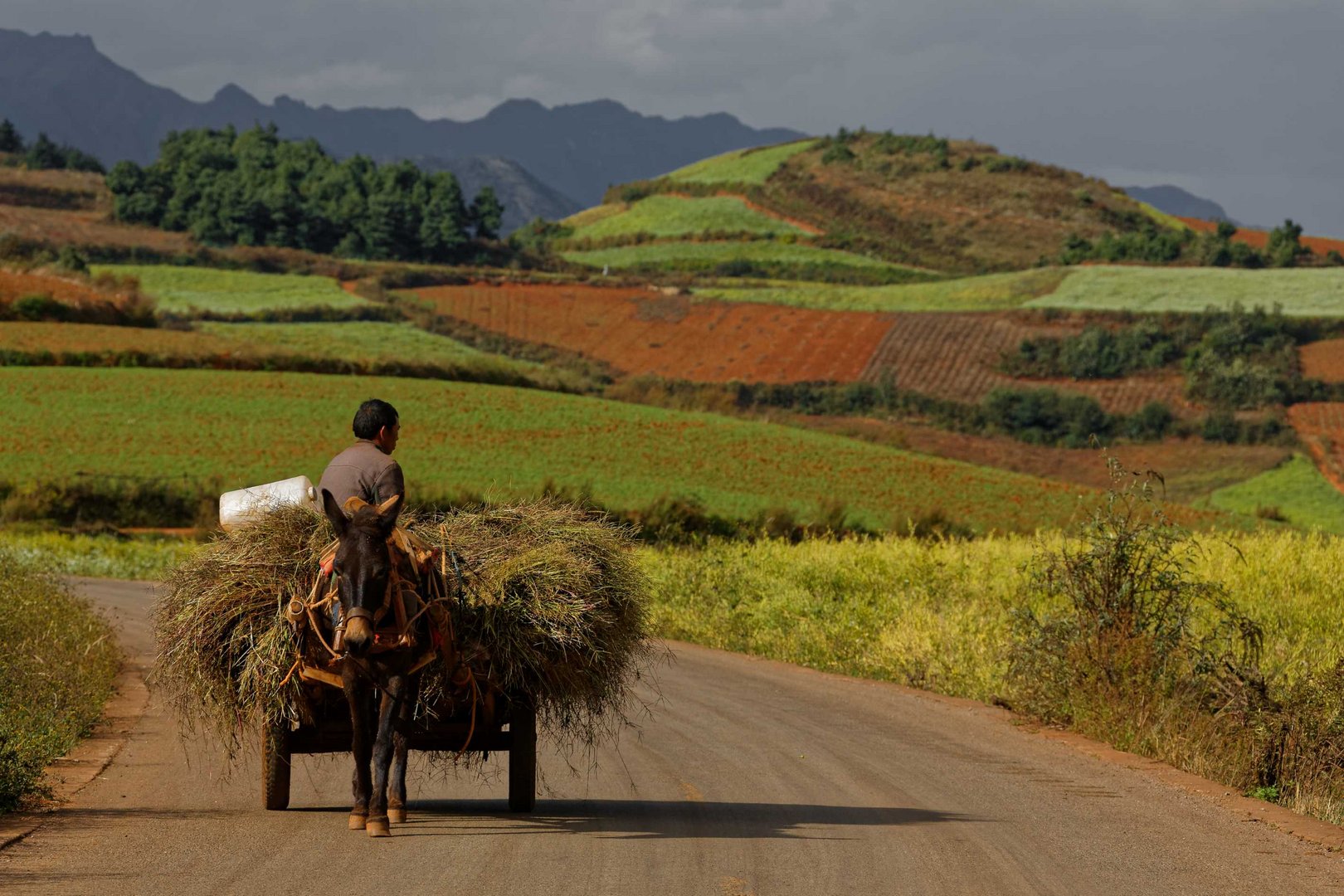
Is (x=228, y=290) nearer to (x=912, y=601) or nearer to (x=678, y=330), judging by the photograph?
(x=678, y=330)

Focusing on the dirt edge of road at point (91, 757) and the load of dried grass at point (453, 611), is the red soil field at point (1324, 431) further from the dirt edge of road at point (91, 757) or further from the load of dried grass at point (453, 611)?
the load of dried grass at point (453, 611)

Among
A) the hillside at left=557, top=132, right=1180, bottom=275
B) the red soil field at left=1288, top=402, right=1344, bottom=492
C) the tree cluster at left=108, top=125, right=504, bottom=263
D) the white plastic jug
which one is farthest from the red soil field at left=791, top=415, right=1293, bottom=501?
the tree cluster at left=108, top=125, right=504, bottom=263

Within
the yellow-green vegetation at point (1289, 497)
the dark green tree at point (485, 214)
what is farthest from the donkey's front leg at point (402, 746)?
the dark green tree at point (485, 214)

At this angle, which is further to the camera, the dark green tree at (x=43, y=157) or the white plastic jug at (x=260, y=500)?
the dark green tree at (x=43, y=157)

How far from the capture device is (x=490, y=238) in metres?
117

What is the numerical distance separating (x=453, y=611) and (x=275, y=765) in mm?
1635

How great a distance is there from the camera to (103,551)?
127 ft

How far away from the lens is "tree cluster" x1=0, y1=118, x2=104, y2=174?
12765cm

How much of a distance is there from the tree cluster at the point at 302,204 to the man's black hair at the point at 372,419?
98.6 meters

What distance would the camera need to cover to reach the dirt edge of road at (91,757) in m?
9.89

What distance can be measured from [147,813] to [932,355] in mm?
68216

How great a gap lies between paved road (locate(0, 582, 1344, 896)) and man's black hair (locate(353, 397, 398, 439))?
2448 mm

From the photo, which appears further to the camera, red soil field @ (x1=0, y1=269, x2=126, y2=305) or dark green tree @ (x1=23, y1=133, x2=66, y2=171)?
dark green tree @ (x1=23, y1=133, x2=66, y2=171)

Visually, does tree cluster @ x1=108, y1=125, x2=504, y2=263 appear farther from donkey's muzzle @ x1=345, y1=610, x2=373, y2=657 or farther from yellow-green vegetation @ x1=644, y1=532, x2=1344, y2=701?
donkey's muzzle @ x1=345, y1=610, x2=373, y2=657
